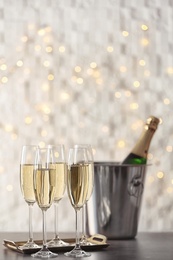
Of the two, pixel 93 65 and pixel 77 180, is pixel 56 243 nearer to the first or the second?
pixel 77 180

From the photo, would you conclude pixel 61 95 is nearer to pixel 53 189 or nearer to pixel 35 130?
pixel 35 130

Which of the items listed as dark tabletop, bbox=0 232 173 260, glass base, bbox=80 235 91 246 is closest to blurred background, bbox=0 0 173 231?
dark tabletop, bbox=0 232 173 260

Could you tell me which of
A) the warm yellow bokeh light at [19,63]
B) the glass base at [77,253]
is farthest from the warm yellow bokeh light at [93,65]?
the glass base at [77,253]

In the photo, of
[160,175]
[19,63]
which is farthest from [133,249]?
[19,63]

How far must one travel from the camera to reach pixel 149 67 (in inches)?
97.2

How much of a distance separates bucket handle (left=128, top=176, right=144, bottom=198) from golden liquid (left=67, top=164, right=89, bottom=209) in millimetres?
321

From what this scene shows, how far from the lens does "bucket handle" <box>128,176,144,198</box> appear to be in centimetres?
200

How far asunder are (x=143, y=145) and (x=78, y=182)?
47 centimetres

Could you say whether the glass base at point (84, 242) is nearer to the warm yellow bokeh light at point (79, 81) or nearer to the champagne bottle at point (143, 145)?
the champagne bottle at point (143, 145)

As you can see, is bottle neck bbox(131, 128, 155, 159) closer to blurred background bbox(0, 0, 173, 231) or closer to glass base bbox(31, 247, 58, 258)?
blurred background bbox(0, 0, 173, 231)

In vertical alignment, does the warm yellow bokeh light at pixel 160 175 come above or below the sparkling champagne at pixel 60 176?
below

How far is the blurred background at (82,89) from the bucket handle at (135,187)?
43 cm

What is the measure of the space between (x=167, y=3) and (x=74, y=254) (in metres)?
1.16

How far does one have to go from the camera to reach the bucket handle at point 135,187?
2002 millimetres
